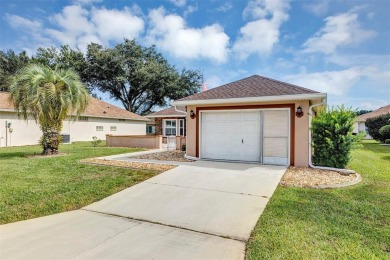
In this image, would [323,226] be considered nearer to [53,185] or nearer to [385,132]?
[53,185]

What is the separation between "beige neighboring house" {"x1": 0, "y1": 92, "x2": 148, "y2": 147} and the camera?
17.7 metres

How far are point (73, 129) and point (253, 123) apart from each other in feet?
59.8

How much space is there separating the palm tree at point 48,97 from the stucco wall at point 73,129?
340 cm

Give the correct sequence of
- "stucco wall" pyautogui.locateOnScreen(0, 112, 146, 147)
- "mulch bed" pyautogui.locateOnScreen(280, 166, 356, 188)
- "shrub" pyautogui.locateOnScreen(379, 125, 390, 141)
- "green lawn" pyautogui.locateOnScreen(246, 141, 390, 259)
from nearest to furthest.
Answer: "green lawn" pyautogui.locateOnScreen(246, 141, 390, 259) → "mulch bed" pyautogui.locateOnScreen(280, 166, 356, 188) → "stucco wall" pyautogui.locateOnScreen(0, 112, 146, 147) → "shrub" pyautogui.locateOnScreen(379, 125, 390, 141)

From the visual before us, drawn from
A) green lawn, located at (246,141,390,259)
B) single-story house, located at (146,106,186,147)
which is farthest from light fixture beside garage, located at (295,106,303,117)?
single-story house, located at (146,106,186,147)

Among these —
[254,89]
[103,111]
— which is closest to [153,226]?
[254,89]

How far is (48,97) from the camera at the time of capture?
37.4ft

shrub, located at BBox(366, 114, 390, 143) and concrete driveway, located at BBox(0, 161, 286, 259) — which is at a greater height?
shrub, located at BBox(366, 114, 390, 143)

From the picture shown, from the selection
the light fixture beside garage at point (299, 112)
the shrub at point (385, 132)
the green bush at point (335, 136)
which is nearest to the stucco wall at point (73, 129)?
the light fixture beside garage at point (299, 112)

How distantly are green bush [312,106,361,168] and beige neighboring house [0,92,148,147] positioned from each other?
1338cm

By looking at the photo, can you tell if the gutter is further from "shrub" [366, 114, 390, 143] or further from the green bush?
"shrub" [366, 114, 390, 143]

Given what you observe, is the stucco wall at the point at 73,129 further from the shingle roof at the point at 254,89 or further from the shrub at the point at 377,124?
the shrub at the point at 377,124

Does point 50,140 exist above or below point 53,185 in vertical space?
above

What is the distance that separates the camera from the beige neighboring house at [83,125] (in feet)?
58.2
